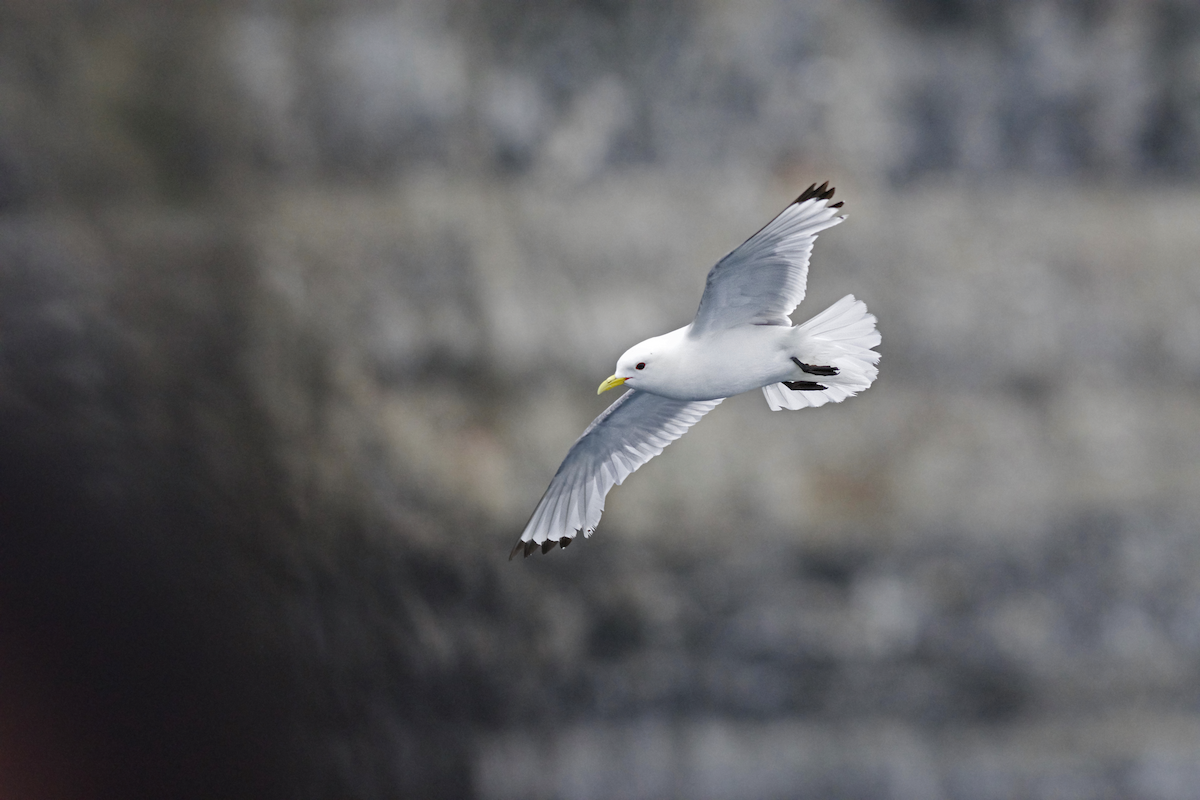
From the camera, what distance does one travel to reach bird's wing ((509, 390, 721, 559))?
8.05 feet

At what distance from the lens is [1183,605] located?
4.02 metres

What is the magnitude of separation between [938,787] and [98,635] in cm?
341

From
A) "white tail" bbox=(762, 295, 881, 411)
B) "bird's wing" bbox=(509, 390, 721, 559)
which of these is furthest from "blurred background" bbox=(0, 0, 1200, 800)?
"white tail" bbox=(762, 295, 881, 411)

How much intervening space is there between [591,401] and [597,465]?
5.02 feet

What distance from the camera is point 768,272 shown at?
1.97 metres

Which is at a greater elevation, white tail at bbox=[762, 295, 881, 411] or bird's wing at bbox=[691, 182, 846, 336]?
bird's wing at bbox=[691, 182, 846, 336]

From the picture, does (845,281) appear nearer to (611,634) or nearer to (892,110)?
(892,110)

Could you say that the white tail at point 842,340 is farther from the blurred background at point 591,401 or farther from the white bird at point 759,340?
the blurred background at point 591,401

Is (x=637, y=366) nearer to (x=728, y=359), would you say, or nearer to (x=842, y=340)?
(x=728, y=359)

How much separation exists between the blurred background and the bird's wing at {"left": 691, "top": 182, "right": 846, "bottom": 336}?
5.97 ft

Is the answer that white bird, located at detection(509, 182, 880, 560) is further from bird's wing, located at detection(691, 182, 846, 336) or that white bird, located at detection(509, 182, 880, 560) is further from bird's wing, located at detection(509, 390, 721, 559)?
bird's wing, located at detection(509, 390, 721, 559)

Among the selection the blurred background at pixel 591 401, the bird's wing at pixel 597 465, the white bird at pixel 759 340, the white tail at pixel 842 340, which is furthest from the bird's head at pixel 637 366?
the blurred background at pixel 591 401

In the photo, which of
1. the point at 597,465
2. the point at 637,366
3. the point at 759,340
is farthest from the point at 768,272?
the point at 597,465

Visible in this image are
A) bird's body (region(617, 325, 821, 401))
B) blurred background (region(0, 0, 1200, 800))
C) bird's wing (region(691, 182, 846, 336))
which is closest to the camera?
bird's wing (region(691, 182, 846, 336))
